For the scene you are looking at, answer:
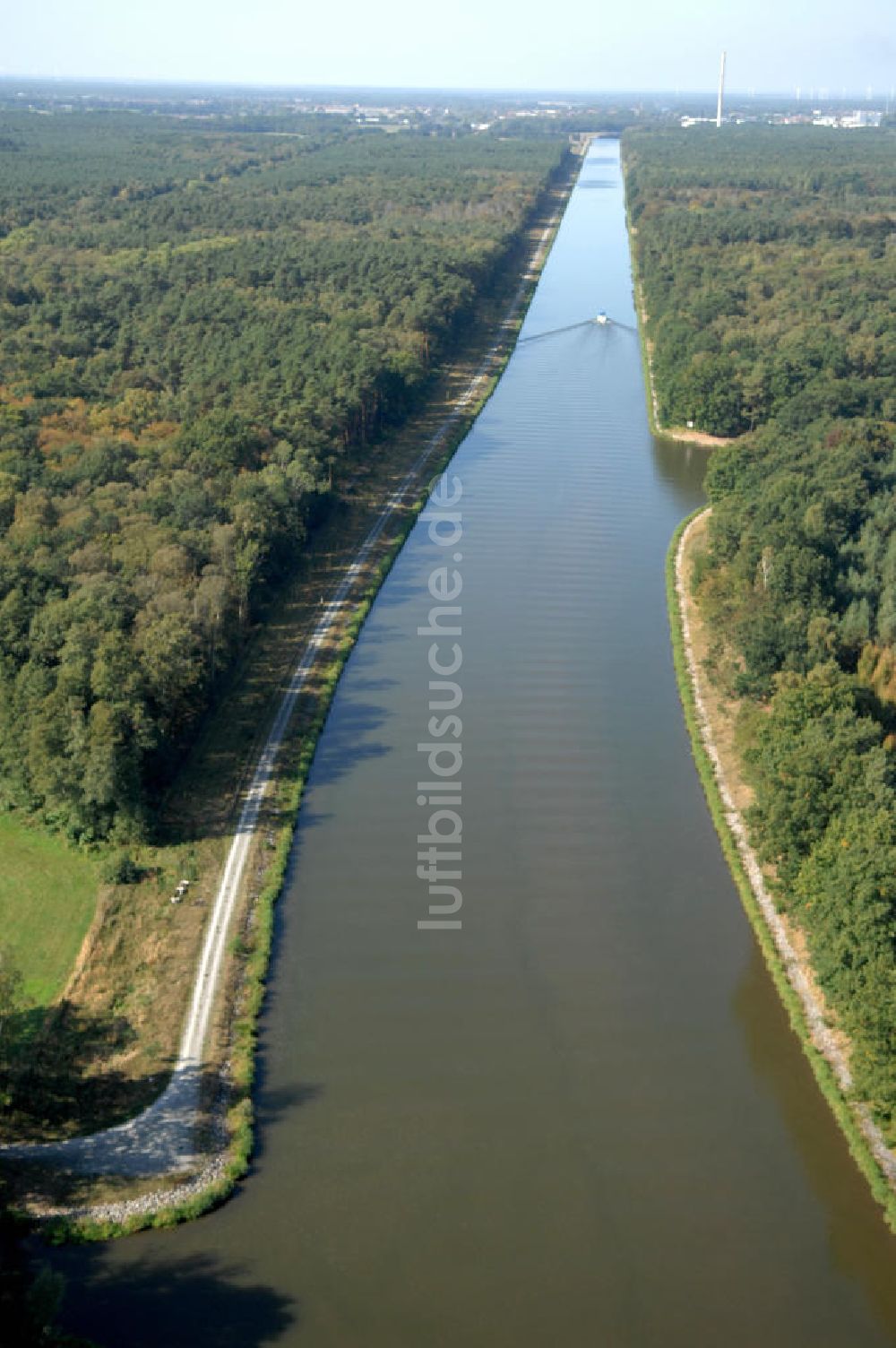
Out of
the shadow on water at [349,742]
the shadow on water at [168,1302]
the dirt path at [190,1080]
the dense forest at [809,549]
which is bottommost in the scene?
the shadow on water at [168,1302]

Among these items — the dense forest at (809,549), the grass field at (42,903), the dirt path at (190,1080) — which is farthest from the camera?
the grass field at (42,903)

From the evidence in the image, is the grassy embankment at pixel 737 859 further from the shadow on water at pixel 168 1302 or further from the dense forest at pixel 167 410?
the dense forest at pixel 167 410

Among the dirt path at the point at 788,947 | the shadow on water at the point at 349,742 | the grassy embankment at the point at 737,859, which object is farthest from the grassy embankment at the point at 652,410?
the shadow on water at the point at 349,742

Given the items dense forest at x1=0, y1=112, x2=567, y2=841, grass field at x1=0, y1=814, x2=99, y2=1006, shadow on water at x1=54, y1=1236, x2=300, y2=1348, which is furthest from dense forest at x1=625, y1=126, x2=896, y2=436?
shadow on water at x1=54, y1=1236, x2=300, y2=1348

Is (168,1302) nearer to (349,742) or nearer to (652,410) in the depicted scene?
(349,742)

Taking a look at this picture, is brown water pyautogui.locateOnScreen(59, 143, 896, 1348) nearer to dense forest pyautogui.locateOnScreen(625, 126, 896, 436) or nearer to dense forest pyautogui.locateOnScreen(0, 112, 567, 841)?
dense forest pyautogui.locateOnScreen(0, 112, 567, 841)

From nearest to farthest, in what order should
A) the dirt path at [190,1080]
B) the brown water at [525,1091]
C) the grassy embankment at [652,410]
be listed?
1. the brown water at [525,1091]
2. the dirt path at [190,1080]
3. the grassy embankment at [652,410]

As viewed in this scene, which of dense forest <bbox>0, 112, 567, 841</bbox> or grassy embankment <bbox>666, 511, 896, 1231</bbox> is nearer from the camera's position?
grassy embankment <bbox>666, 511, 896, 1231</bbox>
